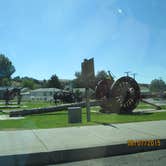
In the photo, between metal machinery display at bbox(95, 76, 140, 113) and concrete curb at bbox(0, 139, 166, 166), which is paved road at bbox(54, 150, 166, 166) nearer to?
concrete curb at bbox(0, 139, 166, 166)

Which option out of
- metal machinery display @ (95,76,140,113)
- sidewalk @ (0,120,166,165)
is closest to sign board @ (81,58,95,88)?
sidewalk @ (0,120,166,165)

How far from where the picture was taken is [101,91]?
25906 millimetres

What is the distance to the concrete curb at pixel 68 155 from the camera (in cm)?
733

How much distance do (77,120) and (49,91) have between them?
80014 millimetres

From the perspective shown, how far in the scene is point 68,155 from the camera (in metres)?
7.81

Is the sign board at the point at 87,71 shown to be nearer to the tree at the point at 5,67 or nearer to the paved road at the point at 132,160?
the paved road at the point at 132,160

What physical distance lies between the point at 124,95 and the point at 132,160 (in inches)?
614

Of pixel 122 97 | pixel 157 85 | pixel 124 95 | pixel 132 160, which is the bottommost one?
pixel 132 160

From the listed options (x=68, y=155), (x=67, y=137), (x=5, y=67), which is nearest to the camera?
(x=68, y=155)

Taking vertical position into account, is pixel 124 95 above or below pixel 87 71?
below

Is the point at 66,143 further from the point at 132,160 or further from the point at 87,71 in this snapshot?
the point at 87,71

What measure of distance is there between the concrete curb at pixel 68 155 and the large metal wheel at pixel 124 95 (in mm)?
14012

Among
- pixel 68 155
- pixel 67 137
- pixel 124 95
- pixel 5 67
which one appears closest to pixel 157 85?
pixel 5 67

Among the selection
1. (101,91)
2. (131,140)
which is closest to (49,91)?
(101,91)
